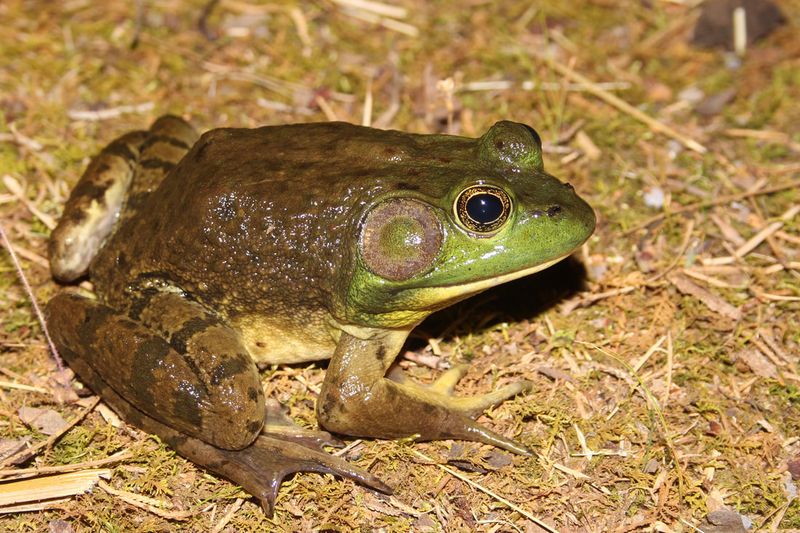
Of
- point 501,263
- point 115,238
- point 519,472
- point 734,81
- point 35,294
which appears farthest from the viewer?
point 734,81

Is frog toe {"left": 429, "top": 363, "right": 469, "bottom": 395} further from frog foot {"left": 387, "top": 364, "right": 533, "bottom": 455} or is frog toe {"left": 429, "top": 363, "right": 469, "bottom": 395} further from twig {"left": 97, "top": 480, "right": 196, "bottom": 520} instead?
twig {"left": 97, "top": 480, "right": 196, "bottom": 520}

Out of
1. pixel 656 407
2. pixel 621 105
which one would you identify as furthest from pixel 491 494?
pixel 621 105

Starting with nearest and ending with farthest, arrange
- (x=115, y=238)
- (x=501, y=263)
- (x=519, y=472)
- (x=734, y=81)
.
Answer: (x=501, y=263) < (x=519, y=472) < (x=115, y=238) < (x=734, y=81)

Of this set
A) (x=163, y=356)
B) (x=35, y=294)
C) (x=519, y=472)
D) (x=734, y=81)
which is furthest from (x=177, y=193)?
(x=734, y=81)

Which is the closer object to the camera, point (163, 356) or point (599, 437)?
point (163, 356)

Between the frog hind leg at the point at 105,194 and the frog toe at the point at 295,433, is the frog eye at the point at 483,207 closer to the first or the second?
the frog toe at the point at 295,433

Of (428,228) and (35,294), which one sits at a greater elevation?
(428,228)

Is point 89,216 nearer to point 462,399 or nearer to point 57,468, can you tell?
point 57,468

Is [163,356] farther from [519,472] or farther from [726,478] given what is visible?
[726,478]

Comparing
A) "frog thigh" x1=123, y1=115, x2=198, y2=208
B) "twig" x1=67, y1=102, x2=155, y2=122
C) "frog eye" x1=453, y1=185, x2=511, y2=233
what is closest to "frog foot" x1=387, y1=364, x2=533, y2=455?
"frog eye" x1=453, y1=185, x2=511, y2=233
